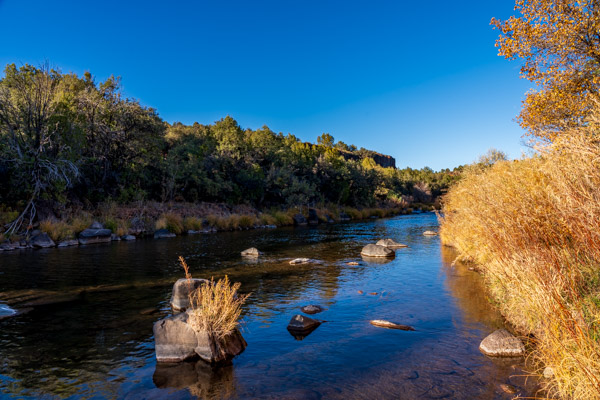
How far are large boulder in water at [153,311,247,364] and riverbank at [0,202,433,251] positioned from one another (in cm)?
2153

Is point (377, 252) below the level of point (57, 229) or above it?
below

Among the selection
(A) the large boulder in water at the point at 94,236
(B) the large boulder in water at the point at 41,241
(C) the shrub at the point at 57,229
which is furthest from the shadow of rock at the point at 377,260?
(C) the shrub at the point at 57,229

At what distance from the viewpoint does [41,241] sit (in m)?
24.4

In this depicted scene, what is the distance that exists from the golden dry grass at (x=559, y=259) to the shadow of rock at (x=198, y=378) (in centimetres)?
496

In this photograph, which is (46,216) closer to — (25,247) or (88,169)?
(25,247)

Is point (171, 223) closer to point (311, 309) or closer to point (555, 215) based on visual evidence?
point (311, 309)

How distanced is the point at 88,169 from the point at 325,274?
28.7 meters

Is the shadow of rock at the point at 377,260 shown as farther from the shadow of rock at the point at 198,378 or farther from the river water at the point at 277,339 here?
the shadow of rock at the point at 198,378

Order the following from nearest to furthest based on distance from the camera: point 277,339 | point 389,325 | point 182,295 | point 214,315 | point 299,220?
point 214,315, point 277,339, point 389,325, point 182,295, point 299,220

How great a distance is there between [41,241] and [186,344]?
22.5 metres

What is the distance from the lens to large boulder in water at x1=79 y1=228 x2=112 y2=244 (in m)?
26.9

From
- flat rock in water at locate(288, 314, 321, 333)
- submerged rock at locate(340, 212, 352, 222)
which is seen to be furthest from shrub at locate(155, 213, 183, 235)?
submerged rock at locate(340, 212, 352, 222)

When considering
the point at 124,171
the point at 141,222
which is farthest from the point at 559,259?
the point at 124,171

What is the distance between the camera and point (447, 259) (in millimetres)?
18828
